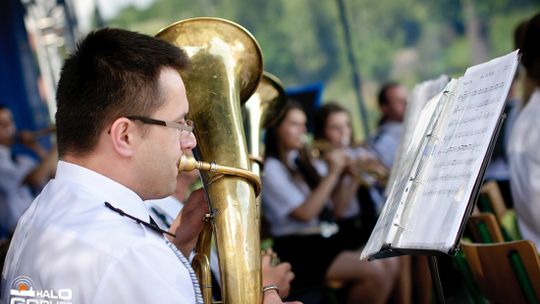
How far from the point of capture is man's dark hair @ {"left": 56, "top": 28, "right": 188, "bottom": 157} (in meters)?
1.57

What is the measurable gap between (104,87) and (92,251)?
389 millimetres

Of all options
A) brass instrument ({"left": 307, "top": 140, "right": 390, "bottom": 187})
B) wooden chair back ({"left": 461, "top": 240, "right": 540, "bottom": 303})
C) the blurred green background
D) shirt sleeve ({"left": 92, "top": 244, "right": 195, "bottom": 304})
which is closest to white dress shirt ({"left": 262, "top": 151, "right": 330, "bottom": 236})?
brass instrument ({"left": 307, "top": 140, "right": 390, "bottom": 187})

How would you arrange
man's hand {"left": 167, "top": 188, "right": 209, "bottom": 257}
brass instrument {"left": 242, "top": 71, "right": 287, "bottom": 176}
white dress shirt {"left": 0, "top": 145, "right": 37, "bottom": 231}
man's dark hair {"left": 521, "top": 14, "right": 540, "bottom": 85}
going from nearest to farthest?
man's hand {"left": 167, "top": 188, "right": 209, "bottom": 257}
brass instrument {"left": 242, "top": 71, "right": 287, "bottom": 176}
man's dark hair {"left": 521, "top": 14, "right": 540, "bottom": 85}
white dress shirt {"left": 0, "top": 145, "right": 37, "bottom": 231}

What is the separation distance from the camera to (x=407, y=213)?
1594 mm

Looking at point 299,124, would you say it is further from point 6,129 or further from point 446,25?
point 446,25

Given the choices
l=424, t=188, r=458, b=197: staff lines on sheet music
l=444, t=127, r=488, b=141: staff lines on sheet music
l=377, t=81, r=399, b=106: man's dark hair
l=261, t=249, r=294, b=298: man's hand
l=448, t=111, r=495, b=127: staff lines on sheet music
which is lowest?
l=261, t=249, r=294, b=298: man's hand

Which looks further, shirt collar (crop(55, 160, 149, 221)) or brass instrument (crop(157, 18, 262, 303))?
brass instrument (crop(157, 18, 262, 303))

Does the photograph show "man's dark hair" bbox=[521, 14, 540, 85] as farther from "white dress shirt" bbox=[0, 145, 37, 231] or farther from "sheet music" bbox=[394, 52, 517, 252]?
"white dress shirt" bbox=[0, 145, 37, 231]

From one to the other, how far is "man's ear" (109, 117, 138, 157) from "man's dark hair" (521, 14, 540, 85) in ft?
6.17

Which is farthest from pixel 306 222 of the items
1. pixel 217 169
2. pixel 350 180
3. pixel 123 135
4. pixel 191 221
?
pixel 123 135

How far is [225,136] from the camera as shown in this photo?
74.5 inches

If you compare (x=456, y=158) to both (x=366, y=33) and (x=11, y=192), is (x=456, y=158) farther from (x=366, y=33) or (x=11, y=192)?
(x=366, y=33)

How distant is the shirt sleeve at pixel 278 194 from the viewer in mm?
4309

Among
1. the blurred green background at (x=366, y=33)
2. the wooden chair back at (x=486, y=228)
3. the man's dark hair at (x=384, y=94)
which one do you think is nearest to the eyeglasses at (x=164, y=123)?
the wooden chair back at (x=486, y=228)
